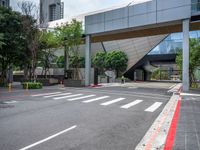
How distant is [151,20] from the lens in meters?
28.1

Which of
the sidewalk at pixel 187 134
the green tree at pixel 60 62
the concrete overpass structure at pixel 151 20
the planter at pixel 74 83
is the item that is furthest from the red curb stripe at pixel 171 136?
the green tree at pixel 60 62

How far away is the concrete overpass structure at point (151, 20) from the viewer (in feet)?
83.5

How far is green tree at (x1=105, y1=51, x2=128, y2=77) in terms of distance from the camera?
5962 centimetres

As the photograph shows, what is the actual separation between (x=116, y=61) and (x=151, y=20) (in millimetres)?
31482

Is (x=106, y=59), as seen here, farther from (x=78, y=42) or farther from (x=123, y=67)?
(x=78, y=42)

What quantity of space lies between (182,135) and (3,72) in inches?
1354

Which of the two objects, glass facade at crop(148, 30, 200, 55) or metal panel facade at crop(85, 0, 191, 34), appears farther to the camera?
glass facade at crop(148, 30, 200, 55)

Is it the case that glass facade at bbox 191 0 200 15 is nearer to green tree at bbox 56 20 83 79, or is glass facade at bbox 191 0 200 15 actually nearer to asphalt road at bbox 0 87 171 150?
green tree at bbox 56 20 83 79

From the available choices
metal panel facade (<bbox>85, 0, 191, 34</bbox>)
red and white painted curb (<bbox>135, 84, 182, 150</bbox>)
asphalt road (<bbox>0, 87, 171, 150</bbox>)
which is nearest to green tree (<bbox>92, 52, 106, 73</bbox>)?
metal panel facade (<bbox>85, 0, 191, 34</bbox>)

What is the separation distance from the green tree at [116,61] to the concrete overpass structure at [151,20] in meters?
22.9

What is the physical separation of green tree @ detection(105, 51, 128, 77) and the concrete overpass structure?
2292 cm

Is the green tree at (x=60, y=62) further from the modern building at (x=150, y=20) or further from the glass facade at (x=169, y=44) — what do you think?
the modern building at (x=150, y=20)

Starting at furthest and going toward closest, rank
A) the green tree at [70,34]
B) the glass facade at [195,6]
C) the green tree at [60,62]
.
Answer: the green tree at [60,62]
the green tree at [70,34]
the glass facade at [195,6]

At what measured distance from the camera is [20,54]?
3378 cm
